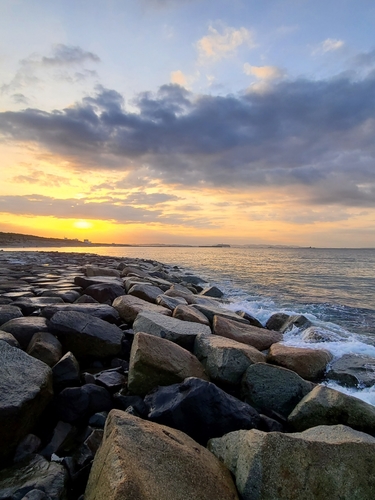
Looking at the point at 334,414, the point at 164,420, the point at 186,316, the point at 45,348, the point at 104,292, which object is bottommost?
the point at 334,414

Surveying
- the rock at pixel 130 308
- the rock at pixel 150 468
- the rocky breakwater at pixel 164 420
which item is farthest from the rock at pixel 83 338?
the rock at pixel 150 468

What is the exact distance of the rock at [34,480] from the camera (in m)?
2.34

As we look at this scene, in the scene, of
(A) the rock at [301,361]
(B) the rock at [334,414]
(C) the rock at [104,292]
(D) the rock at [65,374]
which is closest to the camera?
(B) the rock at [334,414]

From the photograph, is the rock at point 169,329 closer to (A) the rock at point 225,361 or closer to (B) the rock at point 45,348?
(A) the rock at point 225,361

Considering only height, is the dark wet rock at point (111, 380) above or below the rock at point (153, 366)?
below

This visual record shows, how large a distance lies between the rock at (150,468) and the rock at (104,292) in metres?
5.40

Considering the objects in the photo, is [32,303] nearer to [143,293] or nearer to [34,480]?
[143,293]

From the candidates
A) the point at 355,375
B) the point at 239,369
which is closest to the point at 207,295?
the point at 355,375

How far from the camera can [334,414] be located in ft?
11.9

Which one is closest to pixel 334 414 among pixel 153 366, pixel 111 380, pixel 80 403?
pixel 153 366

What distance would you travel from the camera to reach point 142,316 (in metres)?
5.36

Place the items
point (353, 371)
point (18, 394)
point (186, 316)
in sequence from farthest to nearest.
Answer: point (186, 316) < point (353, 371) < point (18, 394)

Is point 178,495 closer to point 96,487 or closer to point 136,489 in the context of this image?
point 136,489

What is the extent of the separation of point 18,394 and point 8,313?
9.12 feet
